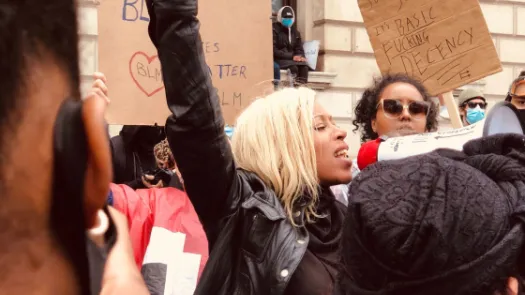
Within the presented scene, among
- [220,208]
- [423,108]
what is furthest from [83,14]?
[423,108]

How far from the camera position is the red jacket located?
3.00m

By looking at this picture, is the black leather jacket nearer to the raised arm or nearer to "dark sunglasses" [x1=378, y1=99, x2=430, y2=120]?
the raised arm

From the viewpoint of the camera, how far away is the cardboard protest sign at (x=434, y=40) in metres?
3.54

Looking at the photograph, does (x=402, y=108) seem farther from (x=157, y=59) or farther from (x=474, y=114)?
(x=474, y=114)

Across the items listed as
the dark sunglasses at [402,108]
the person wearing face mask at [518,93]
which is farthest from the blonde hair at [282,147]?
the person wearing face mask at [518,93]

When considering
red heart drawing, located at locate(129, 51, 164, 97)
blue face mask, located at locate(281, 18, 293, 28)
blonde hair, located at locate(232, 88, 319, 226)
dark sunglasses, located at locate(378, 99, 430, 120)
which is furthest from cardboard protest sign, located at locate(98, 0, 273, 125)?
blue face mask, located at locate(281, 18, 293, 28)

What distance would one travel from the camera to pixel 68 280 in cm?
63

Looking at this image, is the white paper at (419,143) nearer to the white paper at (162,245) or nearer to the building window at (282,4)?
the white paper at (162,245)

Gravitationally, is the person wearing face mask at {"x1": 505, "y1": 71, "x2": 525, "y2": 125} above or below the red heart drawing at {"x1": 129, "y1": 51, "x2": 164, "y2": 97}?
below

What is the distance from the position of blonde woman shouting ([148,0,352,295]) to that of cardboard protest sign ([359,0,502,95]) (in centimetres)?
118

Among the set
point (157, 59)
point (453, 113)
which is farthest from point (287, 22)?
point (453, 113)

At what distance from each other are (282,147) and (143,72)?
1.41 metres

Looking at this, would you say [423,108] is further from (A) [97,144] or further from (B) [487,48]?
(A) [97,144]

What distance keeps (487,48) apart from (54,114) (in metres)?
3.13
